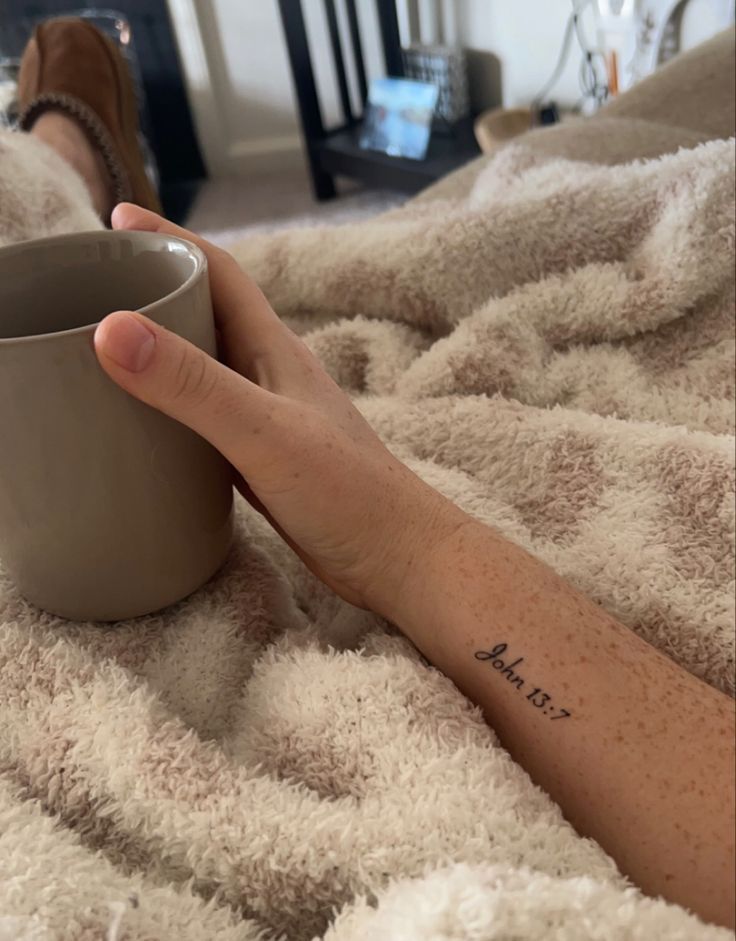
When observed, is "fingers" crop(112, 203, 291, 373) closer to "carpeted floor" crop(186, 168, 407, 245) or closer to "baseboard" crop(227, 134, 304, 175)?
"carpeted floor" crop(186, 168, 407, 245)

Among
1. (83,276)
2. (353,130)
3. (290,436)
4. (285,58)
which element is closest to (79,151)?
(83,276)

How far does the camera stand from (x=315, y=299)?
77cm

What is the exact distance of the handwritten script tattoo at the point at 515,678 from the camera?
0.40 metres

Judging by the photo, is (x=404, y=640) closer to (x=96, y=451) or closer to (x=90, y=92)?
(x=96, y=451)

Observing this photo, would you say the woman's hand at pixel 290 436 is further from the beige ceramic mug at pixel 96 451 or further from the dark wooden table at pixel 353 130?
the dark wooden table at pixel 353 130

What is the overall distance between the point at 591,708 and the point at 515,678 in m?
0.04

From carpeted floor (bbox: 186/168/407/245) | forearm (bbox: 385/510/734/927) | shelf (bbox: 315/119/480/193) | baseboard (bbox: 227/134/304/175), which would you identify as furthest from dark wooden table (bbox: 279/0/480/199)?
forearm (bbox: 385/510/734/927)

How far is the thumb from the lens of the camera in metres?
0.35

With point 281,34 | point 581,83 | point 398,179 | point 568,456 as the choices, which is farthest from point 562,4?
point 568,456

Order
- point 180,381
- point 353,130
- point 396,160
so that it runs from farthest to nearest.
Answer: point 353,130 → point 396,160 → point 180,381

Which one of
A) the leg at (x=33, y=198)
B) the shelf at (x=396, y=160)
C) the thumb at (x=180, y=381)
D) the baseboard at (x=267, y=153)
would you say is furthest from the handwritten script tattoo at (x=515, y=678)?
the baseboard at (x=267, y=153)

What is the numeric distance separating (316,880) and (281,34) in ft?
8.88

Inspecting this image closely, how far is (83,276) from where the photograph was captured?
45 centimetres

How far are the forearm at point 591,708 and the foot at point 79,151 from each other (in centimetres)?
100
